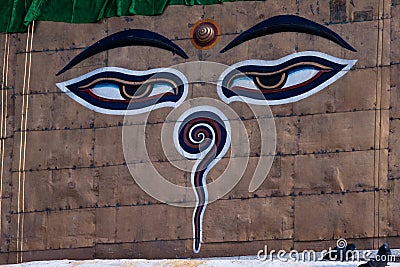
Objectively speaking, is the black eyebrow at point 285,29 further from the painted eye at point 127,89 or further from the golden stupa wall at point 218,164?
the painted eye at point 127,89

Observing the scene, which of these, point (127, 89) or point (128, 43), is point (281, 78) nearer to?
point (127, 89)

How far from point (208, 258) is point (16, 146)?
4.92 m

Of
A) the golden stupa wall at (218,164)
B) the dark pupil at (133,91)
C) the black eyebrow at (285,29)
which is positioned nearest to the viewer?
the golden stupa wall at (218,164)

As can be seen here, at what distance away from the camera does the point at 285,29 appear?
33.0 meters

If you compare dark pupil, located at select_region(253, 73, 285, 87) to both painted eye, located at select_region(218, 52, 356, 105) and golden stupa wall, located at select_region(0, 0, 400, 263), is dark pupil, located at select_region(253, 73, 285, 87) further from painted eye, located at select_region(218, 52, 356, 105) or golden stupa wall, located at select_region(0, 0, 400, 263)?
golden stupa wall, located at select_region(0, 0, 400, 263)

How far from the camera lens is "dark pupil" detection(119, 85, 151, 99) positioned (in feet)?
110

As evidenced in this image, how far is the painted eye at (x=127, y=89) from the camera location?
109 feet

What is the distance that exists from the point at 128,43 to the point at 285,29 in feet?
11.1

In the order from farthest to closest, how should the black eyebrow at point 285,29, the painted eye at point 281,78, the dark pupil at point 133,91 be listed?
the dark pupil at point 133,91
the black eyebrow at point 285,29
the painted eye at point 281,78

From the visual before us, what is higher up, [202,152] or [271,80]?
[271,80]

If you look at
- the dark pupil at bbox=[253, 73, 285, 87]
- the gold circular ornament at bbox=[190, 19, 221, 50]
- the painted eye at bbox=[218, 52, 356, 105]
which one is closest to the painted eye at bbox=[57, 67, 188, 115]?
the gold circular ornament at bbox=[190, 19, 221, 50]

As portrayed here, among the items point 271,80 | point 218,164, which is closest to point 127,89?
point 218,164

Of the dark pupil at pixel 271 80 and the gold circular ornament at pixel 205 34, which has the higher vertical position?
the gold circular ornament at pixel 205 34

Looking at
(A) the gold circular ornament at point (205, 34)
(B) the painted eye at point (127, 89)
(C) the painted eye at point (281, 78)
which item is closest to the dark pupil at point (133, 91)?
(B) the painted eye at point (127, 89)
